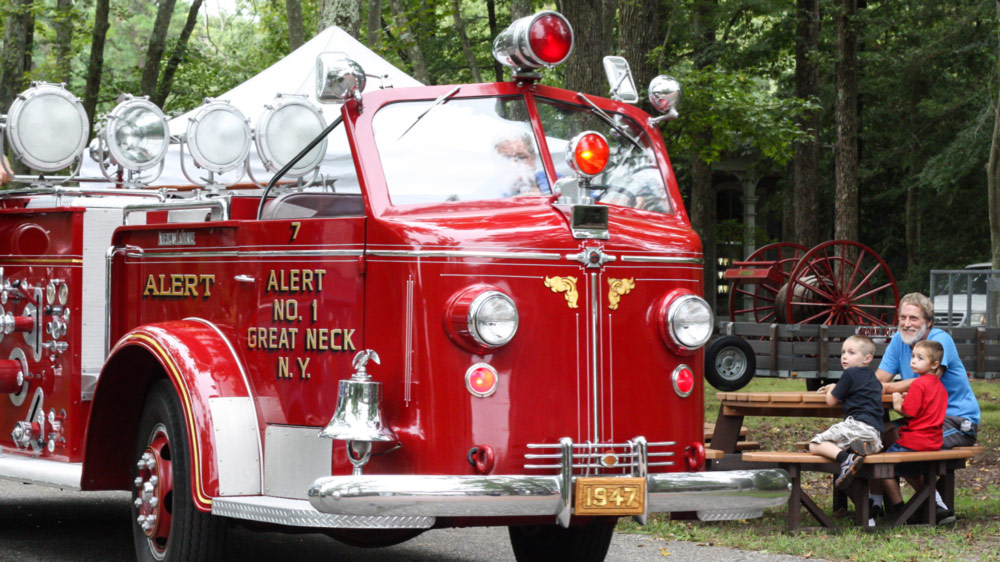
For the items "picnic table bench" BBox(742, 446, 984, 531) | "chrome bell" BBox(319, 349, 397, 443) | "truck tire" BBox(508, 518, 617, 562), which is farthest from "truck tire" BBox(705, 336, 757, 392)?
"chrome bell" BBox(319, 349, 397, 443)

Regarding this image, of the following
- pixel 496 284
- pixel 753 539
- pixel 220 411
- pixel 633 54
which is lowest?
pixel 753 539

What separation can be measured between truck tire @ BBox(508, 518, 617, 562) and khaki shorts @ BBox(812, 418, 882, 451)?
195 centimetres

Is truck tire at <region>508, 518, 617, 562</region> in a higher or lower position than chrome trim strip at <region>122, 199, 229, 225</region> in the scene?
lower

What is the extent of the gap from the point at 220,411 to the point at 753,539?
11.3 ft

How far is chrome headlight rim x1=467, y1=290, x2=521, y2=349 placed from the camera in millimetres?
4875

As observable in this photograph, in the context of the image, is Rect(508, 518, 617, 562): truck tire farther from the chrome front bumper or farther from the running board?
the running board

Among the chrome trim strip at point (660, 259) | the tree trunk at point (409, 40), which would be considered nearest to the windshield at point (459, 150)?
the chrome trim strip at point (660, 259)

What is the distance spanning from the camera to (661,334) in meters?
5.40

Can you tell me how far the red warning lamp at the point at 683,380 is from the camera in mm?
5465

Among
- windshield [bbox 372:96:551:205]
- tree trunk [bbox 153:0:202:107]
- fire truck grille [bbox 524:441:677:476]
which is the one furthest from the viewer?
tree trunk [bbox 153:0:202:107]

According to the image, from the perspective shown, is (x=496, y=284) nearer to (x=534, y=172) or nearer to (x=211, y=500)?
(x=534, y=172)

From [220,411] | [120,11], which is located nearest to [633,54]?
[220,411]

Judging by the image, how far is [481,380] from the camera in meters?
4.97

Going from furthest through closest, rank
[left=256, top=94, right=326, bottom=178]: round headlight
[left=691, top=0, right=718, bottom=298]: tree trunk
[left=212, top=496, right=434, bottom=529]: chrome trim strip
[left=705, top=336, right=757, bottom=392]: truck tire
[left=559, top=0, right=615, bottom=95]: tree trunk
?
[left=691, top=0, right=718, bottom=298]: tree trunk → [left=705, top=336, right=757, bottom=392]: truck tire → [left=559, top=0, right=615, bottom=95]: tree trunk → [left=256, top=94, right=326, bottom=178]: round headlight → [left=212, top=496, right=434, bottom=529]: chrome trim strip
